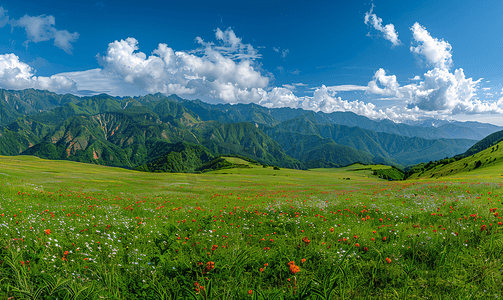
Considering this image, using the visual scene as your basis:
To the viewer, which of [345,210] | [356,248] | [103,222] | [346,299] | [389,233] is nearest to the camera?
[346,299]

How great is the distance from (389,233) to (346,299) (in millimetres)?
4974

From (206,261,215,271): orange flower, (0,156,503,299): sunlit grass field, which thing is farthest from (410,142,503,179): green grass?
(206,261,215,271): orange flower

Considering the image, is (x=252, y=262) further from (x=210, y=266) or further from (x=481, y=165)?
(x=481, y=165)

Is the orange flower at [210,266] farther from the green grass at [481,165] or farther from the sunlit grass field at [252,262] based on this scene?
the green grass at [481,165]

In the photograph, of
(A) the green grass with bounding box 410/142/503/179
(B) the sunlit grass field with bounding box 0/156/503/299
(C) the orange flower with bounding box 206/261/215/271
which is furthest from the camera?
(A) the green grass with bounding box 410/142/503/179

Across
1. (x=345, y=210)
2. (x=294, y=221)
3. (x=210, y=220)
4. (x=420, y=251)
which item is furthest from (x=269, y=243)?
(x=345, y=210)

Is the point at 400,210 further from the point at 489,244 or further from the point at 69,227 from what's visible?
the point at 69,227

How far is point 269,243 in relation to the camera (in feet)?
23.6

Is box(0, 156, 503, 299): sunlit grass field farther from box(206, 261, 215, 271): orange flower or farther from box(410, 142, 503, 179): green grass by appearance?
box(410, 142, 503, 179): green grass

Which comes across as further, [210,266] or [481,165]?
[481,165]

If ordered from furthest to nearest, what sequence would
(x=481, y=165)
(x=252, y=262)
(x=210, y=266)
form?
(x=481, y=165), (x=252, y=262), (x=210, y=266)

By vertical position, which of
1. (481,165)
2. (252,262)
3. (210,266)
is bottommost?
(481,165)

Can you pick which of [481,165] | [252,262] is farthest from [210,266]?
[481,165]

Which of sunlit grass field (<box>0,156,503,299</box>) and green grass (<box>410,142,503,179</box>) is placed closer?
sunlit grass field (<box>0,156,503,299</box>)
